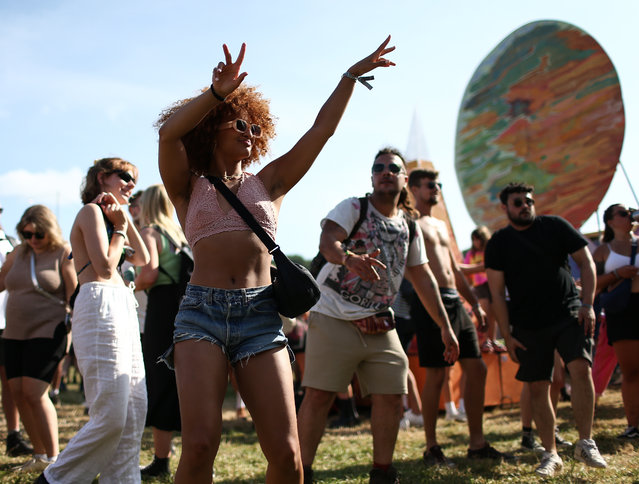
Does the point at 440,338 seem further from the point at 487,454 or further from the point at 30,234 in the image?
the point at 30,234

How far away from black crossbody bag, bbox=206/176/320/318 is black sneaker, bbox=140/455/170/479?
104 inches

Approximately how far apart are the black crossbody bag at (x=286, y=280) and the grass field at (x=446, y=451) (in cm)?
240

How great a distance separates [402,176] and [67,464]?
284cm

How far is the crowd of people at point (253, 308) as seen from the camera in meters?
2.54

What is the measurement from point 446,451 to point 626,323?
1979mm

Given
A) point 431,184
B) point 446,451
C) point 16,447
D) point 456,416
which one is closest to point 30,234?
point 16,447

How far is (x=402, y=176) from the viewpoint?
462cm

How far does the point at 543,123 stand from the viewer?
11.2m

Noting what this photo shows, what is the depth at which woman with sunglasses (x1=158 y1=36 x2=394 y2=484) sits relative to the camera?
245cm

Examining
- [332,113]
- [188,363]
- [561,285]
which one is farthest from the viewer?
[561,285]

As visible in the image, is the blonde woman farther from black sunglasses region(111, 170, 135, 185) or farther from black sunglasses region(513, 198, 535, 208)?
black sunglasses region(513, 198, 535, 208)

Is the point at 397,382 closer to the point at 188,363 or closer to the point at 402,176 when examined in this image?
the point at 402,176

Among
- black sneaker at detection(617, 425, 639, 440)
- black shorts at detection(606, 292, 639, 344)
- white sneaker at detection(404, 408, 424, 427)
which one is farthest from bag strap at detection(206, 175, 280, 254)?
white sneaker at detection(404, 408, 424, 427)

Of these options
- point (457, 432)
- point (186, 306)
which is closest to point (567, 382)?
point (457, 432)
